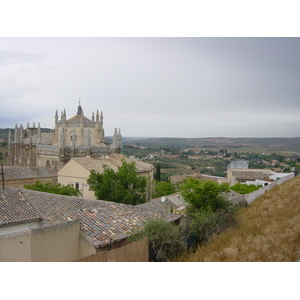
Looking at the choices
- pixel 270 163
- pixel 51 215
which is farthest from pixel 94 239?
pixel 270 163

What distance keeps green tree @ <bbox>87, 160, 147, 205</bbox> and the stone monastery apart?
13.3 metres

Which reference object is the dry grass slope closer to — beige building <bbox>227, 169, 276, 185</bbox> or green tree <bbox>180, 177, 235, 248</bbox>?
green tree <bbox>180, 177, 235, 248</bbox>

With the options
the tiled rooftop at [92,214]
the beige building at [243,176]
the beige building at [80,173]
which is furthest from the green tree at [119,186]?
the beige building at [243,176]

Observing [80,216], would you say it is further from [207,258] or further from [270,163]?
[270,163]

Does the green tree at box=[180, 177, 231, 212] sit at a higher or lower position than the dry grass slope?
higher

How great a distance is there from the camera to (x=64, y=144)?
30.0 metres

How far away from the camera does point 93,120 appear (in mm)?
37000

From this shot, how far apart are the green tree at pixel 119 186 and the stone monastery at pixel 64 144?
43.5ft

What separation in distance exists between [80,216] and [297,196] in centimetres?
1087

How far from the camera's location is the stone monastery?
30328 mm

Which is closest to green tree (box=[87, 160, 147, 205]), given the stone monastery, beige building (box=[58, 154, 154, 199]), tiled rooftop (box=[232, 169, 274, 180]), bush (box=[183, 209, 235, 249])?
beige building (box=[58, 154, 154, 199])

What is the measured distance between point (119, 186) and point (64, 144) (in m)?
15.4

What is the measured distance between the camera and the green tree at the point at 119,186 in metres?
16.2

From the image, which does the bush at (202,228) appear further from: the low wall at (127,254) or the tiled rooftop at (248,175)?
the tiled rooftop at (248,175)
